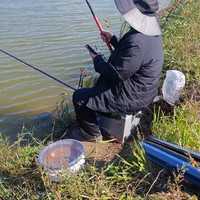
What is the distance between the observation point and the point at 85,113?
3531mm

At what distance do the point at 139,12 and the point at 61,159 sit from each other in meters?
1.55

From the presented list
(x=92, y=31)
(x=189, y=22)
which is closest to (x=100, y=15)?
(x=92, y=31)

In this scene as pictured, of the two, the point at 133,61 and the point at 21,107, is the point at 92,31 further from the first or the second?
the point at 133,61

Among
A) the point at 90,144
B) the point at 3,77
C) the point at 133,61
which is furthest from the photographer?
the point at 3,77

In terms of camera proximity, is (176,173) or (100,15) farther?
(100,15)

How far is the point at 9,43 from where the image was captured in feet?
24.0

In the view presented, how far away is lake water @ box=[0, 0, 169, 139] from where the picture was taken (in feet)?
17.3

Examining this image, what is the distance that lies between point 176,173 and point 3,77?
4.40 metres

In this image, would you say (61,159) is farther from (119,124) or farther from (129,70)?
(129,70)

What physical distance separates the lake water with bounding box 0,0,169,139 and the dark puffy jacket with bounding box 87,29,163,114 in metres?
1.81

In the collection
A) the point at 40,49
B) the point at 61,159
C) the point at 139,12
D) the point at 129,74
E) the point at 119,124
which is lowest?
the point at 40,49

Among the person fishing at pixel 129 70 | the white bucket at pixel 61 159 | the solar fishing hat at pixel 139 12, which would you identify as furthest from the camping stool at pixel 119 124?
the solar fishing hat at pixel 139 12

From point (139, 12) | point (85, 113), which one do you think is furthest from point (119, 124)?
point (139, 12)

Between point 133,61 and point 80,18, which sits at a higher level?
point 133,61
